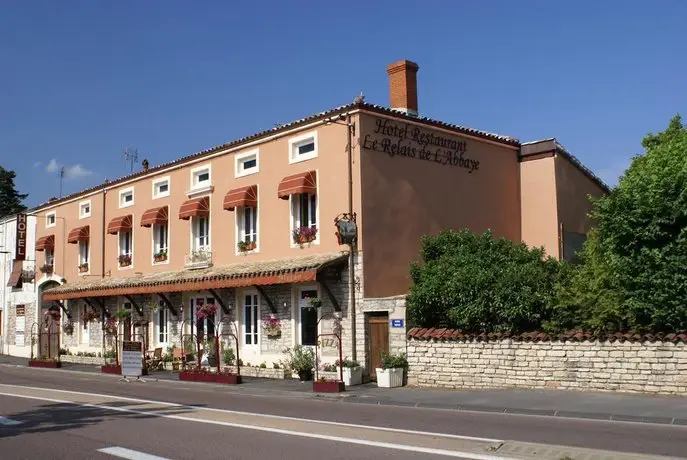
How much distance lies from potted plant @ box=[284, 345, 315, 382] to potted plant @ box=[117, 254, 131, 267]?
1185 centimetres

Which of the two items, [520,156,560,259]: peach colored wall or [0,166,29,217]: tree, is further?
[0,166,29,217]: tree

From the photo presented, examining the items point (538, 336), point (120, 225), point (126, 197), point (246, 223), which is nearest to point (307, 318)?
point (246, 223)

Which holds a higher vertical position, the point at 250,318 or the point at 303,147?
the point at 303,147

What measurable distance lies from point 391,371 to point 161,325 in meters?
12.9

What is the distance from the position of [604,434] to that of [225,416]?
644 centimetres

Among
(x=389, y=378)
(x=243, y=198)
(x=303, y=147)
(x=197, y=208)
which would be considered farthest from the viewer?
(x=197, y=208)

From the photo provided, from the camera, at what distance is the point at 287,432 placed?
11141 mm

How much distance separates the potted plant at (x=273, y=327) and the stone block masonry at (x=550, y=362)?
515 centimetres

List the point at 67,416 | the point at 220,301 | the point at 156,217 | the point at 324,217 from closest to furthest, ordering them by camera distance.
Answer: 1. the point at 67,416
2. the point at 324,217
3. the point at 220,301
4. the point at 156,217

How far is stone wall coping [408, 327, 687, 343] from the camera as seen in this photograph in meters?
15.7

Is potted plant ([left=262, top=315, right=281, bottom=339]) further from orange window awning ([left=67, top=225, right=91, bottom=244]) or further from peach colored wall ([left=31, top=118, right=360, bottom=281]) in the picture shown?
orange window awning ([left=67, top=225, right=91, bottom=244])

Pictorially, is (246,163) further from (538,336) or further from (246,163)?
(538,336)

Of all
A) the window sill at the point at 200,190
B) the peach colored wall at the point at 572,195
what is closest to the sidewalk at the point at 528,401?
the window sill at the point at 200,190

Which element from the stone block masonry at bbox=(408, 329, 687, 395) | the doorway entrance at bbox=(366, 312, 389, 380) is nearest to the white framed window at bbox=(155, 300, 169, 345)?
the doorway entrance at bbox=(366, 312, 389, 380)
